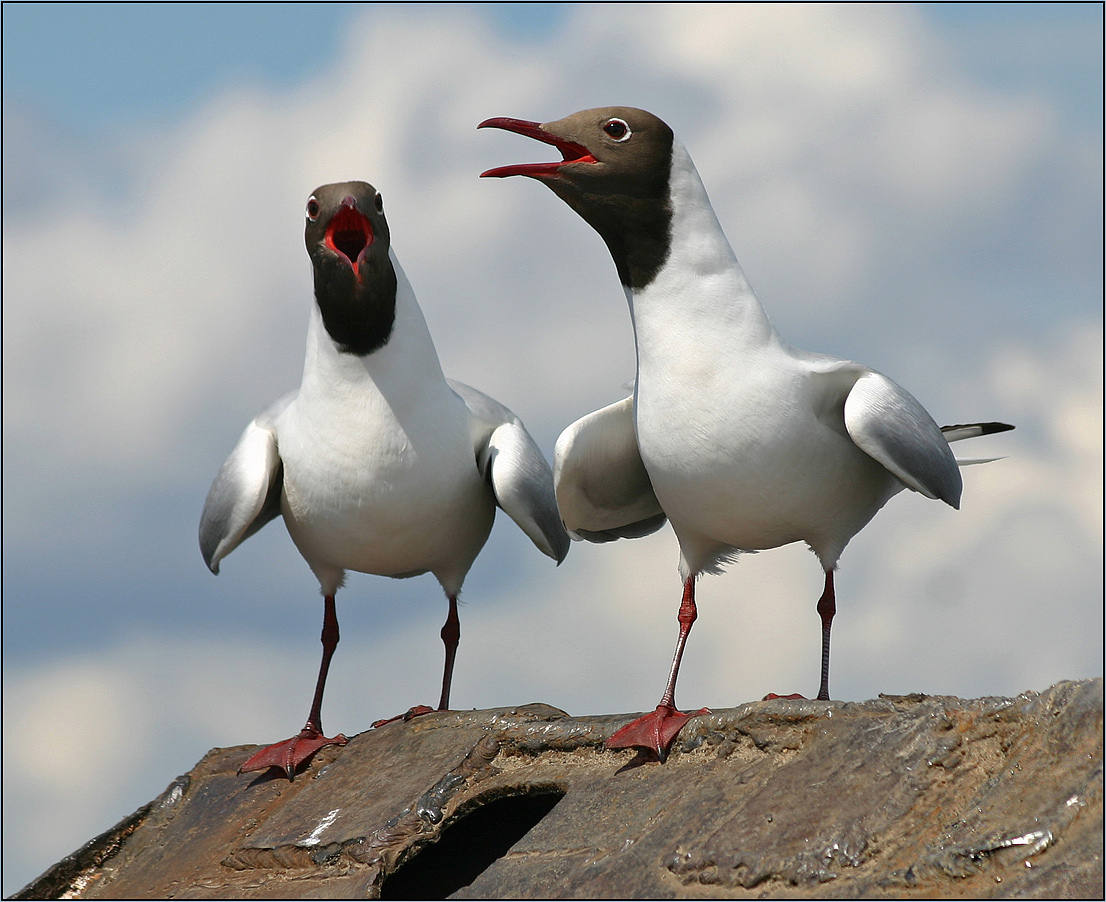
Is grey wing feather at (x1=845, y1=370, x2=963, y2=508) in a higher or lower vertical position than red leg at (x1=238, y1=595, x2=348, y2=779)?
higher

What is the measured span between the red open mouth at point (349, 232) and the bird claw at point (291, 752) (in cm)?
325

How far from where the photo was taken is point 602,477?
8.76 meters

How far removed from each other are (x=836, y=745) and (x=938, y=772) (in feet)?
1.78

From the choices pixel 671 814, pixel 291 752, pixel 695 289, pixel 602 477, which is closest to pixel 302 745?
pixel 291 752

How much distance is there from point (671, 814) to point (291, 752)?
134 inches

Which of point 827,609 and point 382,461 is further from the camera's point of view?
point 382,461

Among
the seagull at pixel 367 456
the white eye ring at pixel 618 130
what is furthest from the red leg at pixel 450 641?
the white eye ring at pixel 618 130

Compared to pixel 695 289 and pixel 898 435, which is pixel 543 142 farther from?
pixel 898 435

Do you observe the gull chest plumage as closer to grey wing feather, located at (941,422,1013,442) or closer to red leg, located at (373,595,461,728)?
red leg, located at (373,595,461,728)

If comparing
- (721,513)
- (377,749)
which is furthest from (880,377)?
(377,749)

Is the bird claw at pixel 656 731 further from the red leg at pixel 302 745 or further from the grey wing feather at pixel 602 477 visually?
the red leg at pixel 302 745

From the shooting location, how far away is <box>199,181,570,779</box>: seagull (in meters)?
8.90

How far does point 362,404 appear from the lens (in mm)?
9000

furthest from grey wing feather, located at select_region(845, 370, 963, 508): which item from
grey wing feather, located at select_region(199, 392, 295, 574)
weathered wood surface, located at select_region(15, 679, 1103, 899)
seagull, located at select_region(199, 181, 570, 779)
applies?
grey wing feather, located at select_region(199, 392, 295, 574)
